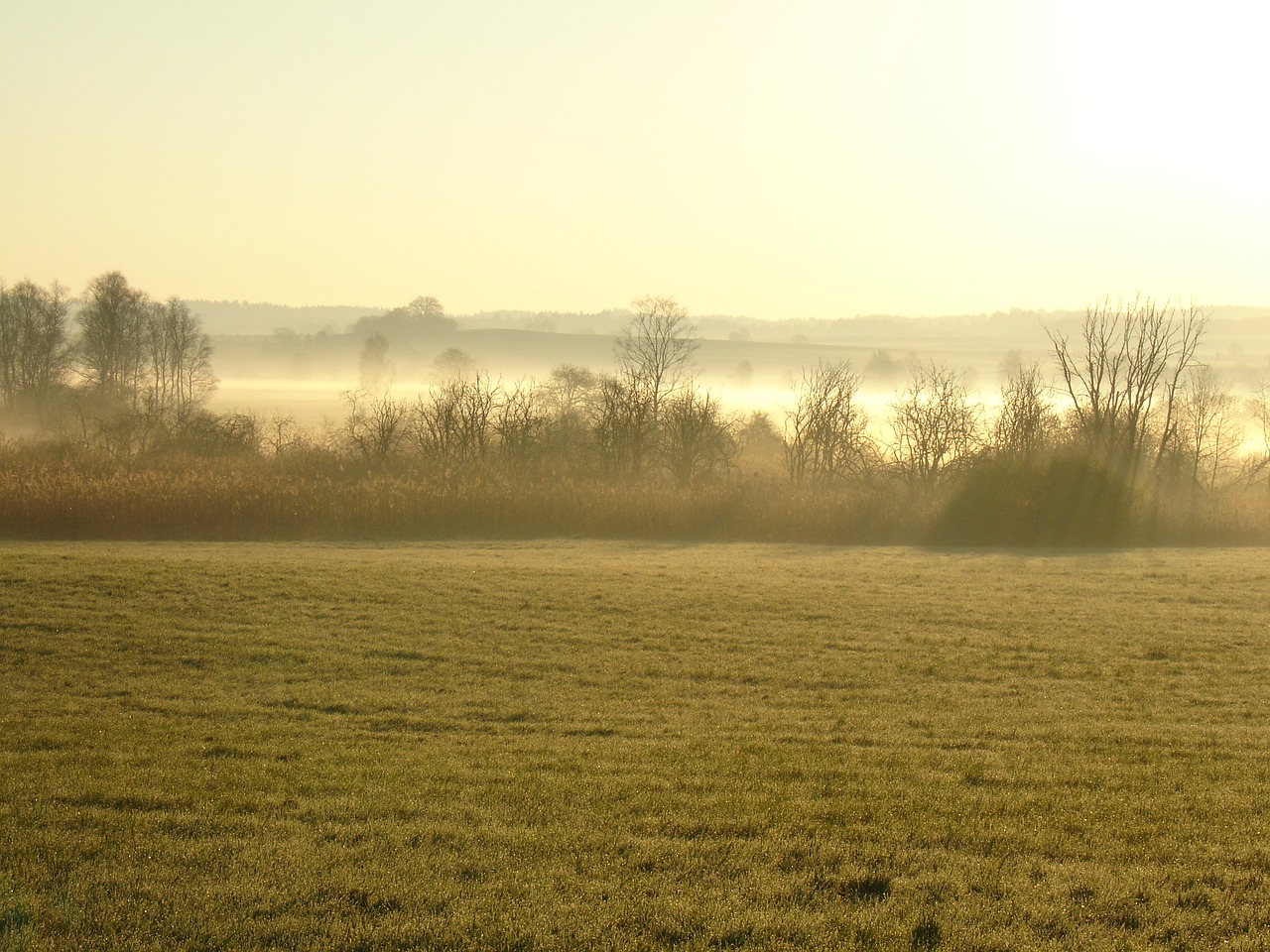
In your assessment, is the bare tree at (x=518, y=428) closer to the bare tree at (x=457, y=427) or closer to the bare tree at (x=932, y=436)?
the bare tree at (x=457, y=427)

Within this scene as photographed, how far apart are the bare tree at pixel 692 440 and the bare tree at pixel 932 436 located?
6353 mm

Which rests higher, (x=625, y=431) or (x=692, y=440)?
(x=625, y=431)

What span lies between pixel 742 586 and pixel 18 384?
70701mm

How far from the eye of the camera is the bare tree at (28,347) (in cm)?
7062

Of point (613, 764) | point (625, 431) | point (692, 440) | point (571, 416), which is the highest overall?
point (571, 416)

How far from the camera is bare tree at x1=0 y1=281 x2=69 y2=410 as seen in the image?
70.6m

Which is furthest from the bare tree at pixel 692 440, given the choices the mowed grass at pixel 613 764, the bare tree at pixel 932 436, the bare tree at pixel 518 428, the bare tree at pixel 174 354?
the bare tree at pixel 174 354

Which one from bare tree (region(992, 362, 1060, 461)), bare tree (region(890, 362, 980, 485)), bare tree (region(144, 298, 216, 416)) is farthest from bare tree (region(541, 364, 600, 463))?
bare tree (region(144, 298, 216, 416))

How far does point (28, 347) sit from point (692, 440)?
182 feet

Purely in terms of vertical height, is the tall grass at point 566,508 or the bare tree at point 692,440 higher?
the bare tree at point 692,440

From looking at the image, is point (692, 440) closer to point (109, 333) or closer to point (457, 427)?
point (457, 427)

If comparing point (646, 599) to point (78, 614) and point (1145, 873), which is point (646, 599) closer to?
point (78, 614)

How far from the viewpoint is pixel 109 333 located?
75.0 m

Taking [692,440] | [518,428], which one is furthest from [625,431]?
[518,428]
